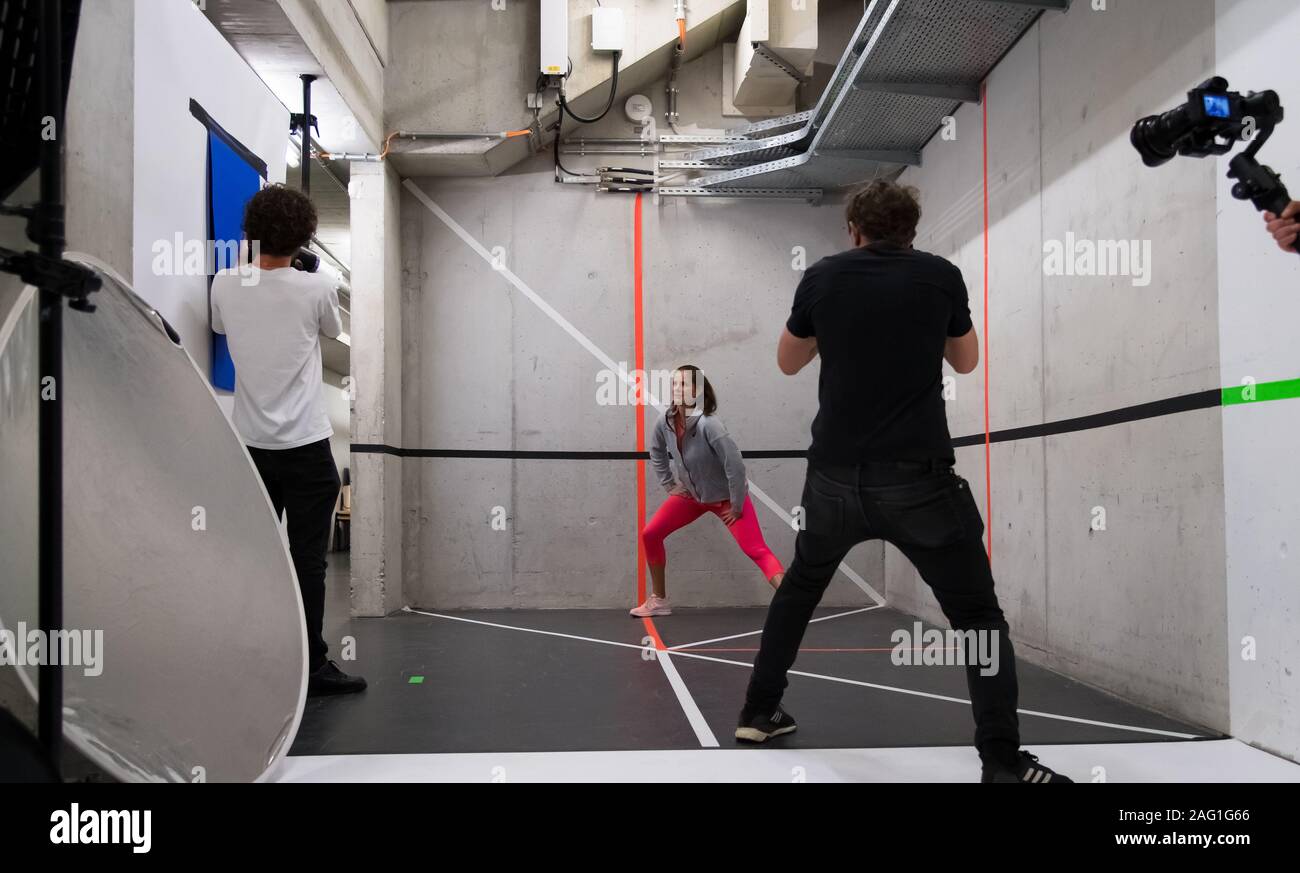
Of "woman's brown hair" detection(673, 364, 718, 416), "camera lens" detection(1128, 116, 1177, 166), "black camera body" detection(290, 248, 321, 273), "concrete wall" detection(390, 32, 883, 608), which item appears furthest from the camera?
"concrete wall" detection(390, 32, 883, 608)

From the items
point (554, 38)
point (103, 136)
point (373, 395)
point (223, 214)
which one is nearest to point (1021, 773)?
point (103, 136)

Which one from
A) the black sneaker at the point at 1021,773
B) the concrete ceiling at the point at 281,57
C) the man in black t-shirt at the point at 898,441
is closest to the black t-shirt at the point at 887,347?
the man in black t-shirt at the point at 898,441

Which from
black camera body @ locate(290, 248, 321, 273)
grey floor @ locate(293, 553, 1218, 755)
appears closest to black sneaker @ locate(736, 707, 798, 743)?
grey floor @ locate(293, 553, 1218, 755)

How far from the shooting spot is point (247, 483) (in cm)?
288

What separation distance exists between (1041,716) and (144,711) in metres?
3.09

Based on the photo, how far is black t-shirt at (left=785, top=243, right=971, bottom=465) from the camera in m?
2.70

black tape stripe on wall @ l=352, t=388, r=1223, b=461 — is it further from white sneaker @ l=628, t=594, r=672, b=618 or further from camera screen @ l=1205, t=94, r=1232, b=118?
camera screen @ l=1205, t=94, r=1232, b=118

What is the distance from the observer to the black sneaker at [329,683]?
3.85m

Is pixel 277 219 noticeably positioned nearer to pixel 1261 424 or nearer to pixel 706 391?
pixel 706 391

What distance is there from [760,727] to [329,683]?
188cm

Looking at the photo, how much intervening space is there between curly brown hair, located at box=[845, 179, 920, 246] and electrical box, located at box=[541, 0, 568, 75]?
4.14m

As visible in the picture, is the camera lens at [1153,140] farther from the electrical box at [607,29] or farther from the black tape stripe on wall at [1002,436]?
the electrical box at [607,29]

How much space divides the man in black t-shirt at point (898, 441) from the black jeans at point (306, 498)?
1.93m
